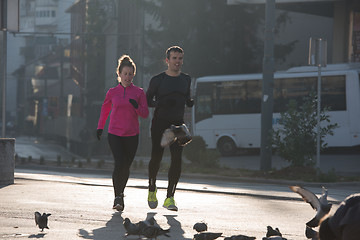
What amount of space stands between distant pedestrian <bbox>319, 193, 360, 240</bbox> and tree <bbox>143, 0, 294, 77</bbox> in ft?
98.4

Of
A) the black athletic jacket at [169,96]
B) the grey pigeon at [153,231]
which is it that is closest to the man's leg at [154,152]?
the black athletic jacket at [169,96]

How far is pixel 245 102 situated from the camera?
2922cm

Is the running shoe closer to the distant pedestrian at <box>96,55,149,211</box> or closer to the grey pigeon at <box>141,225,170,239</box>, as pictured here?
the distant pedestrian at <box>96,55,149,211</box>

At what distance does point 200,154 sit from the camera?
2003 cm

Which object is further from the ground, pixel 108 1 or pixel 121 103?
pixel 108 1

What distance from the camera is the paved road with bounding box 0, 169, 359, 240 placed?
716cm

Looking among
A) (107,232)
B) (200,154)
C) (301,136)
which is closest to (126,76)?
(107,232)

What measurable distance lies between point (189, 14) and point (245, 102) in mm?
6051

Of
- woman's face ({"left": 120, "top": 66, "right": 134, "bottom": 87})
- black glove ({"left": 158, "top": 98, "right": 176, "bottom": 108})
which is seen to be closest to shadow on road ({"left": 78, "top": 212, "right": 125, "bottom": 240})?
black glove ({"left": 158, "top": 98, "right": 176, "bottom": 108})

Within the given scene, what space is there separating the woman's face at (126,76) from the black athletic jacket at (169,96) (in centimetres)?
29

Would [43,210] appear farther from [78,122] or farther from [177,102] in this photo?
[78,122]

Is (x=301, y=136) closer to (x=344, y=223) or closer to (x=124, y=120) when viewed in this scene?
(x=124, y=120)

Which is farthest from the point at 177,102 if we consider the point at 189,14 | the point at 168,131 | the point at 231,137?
the point at 189,14

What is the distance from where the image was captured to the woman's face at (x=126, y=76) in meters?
8.82
